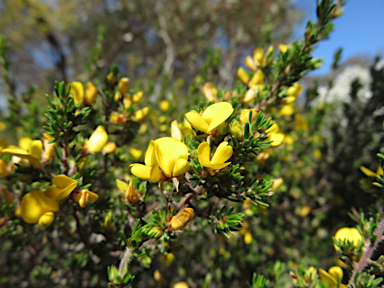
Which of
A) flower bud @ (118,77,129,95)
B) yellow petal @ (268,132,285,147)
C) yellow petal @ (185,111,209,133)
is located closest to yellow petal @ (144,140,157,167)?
yellow petal @ (185,111,209,133)

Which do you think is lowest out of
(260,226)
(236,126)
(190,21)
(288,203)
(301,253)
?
(301,253)

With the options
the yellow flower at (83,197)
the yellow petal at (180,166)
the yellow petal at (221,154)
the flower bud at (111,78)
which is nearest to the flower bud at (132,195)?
the yellow flower at (83,197)

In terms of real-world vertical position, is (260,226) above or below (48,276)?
above

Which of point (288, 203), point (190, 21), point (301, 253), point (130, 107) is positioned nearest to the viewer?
point (130, 107)

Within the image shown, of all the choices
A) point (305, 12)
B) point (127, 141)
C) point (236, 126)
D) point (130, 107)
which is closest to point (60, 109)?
point (130, 107)

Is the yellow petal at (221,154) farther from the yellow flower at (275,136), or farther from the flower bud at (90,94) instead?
the flower bud at (90,94)

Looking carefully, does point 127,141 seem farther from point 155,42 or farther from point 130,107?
point 155,42
